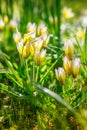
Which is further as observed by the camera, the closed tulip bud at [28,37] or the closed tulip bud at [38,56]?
the closed tulip bud at [28,37]

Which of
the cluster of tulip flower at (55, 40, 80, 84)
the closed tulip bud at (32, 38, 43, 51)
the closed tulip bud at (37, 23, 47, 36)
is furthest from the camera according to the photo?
the closed tulip bud at (37, 23, 47, 36)

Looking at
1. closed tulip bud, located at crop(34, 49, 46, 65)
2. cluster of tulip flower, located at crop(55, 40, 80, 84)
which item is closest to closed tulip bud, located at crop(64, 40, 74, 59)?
cluster of tulip flower, located at crop(55, 40, 80, 84)

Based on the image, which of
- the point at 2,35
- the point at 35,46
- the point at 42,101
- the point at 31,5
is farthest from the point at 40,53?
the point at 2,35

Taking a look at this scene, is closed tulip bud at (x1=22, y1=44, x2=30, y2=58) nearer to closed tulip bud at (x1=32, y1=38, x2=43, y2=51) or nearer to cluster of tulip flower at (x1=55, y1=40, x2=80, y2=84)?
closed tulip bud at (x1=32, y1=38, x2=43, y2=51)

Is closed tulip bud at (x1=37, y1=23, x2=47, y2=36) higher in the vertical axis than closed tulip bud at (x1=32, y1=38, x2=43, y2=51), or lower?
higher

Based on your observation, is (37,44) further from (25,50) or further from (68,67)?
(68,67)

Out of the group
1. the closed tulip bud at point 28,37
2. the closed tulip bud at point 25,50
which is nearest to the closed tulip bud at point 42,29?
the closed tulip bud at point 28,37

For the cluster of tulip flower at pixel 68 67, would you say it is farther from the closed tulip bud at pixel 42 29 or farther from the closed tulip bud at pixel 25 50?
the closed tulip bud at pixel 42 29

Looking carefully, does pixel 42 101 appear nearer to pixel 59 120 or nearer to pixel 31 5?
pixel 59 120

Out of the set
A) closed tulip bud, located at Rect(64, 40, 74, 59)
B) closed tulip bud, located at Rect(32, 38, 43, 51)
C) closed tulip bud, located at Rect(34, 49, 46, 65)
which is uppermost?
closed tulip bud, located at Rect(32, 38, 43, 51)

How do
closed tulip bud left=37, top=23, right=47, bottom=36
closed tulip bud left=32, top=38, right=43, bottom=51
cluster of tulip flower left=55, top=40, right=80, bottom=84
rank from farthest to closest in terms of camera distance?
closed tulip bud left=37, top=23, right=47, bottom=36
closed tulip bud left=32, top=38, right=43, bottom=51
cluster of tulip flower left=55, top=40, right=80, bottom=84

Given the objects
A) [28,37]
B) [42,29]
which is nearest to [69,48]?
[28,37]
